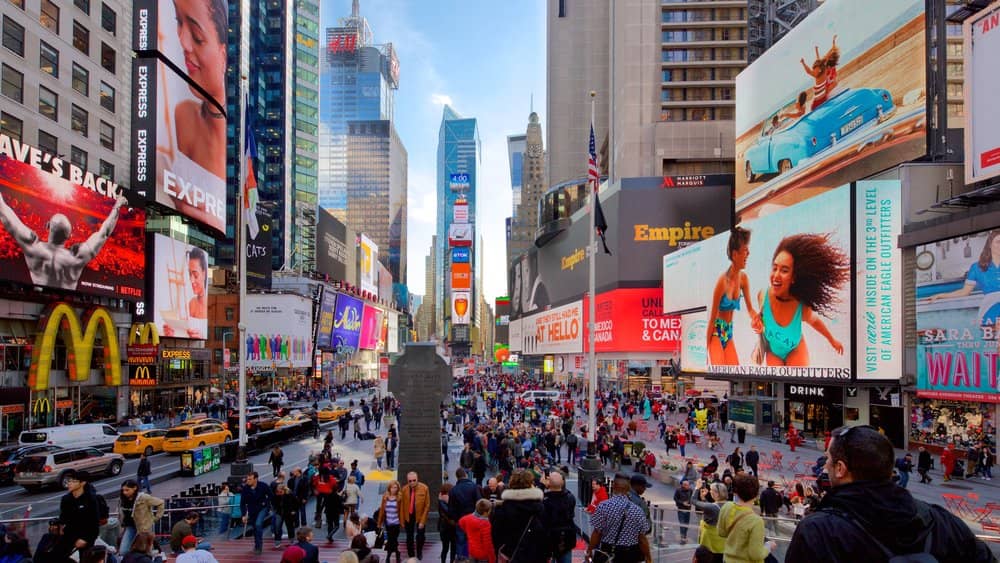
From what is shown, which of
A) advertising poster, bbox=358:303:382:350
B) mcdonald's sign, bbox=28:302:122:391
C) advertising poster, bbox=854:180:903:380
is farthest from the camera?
advertising poster, bbox=358:303:382:350

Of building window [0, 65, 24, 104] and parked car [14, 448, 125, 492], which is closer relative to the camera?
parked car [14, 448, 125, 492]

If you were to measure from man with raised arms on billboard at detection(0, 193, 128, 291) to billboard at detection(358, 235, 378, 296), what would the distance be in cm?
9264

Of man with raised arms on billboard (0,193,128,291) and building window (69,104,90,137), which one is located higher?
building window (69,104,90,137)

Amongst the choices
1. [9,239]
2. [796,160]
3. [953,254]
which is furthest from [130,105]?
[953,254]

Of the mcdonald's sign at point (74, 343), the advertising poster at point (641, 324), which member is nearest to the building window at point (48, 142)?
the mcdonald's sign at point (74, 343)

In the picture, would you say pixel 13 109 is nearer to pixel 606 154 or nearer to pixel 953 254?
pixel 953 254

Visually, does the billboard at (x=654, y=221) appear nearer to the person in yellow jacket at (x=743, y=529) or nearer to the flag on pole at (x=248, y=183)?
the flag on pole at (x=248, y=183)

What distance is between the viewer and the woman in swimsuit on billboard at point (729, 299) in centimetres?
4731

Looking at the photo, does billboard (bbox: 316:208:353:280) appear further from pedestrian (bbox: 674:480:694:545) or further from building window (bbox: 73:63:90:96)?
pedestrian (bbox: 674:480:694:545)

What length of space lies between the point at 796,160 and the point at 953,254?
73.9 ft

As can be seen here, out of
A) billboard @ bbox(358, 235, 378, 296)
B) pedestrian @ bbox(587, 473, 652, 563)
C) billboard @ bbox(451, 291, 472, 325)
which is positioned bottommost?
pedestrian @ bbox(587, 473, 652, 563)

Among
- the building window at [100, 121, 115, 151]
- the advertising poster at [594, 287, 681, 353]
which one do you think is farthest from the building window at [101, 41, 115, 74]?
the advertising poster at [594, 287, 681, 353]

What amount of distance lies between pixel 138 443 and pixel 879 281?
36.2 metres

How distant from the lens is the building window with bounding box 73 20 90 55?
4488 cm
